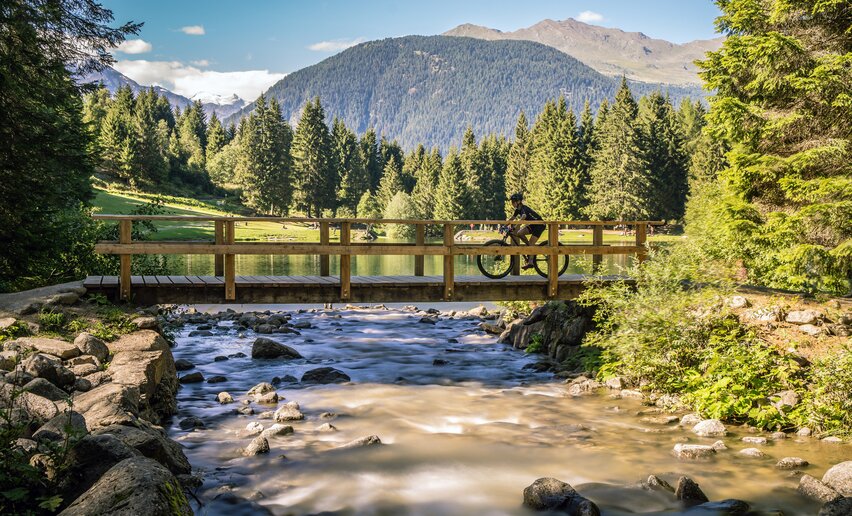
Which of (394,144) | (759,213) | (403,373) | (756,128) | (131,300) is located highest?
(394,144)

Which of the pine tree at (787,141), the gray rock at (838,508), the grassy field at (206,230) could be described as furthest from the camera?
the grassy field at (206,230)

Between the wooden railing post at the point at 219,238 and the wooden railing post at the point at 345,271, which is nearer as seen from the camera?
the wooden railing post at the point at 219,238

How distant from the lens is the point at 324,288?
45.5 ft

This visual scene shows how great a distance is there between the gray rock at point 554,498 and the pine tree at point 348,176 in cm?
9219

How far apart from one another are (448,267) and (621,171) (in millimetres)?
64895

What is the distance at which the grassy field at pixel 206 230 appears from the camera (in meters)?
58.7

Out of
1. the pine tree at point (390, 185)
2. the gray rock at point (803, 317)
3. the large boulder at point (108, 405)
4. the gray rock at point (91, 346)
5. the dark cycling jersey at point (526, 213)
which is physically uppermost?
the pine tree at point (390, 185)

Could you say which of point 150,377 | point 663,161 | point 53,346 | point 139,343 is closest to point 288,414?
point 150,377

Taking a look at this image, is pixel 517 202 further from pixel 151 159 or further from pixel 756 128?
pixel 151 159

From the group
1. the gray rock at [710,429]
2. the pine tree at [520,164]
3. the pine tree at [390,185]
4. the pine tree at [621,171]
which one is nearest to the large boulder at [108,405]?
the gray rock at [710,429]

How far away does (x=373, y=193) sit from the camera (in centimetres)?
12012

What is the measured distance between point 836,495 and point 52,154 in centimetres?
1447

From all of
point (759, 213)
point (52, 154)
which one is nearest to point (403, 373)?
point (52, 154)

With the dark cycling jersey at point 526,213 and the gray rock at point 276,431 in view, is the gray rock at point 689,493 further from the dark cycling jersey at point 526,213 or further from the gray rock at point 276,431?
the dark cycling jersey at point 526,213
